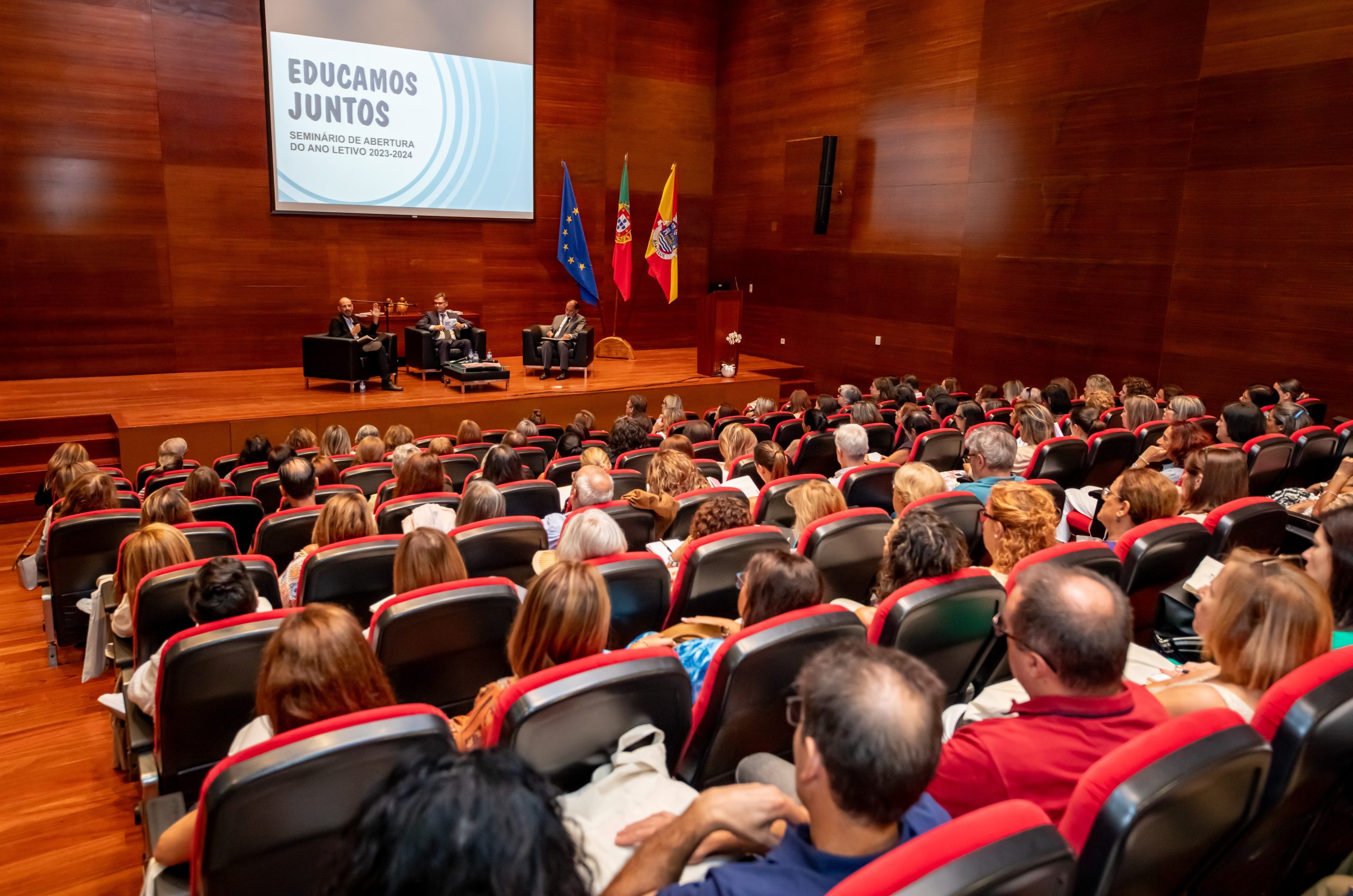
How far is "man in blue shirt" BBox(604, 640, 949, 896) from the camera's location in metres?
1.12

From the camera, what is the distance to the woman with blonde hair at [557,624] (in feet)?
5.86

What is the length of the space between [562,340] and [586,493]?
20.5 ft

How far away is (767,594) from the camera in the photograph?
1.98 m

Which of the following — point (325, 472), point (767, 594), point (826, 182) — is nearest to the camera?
point (767, 594)

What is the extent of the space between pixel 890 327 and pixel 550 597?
29.4ft

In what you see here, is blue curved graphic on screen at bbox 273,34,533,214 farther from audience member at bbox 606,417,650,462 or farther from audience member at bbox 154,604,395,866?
audience member at bbox 154,604,395,866

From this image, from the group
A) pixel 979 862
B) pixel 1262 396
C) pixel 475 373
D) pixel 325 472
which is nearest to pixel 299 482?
pixel 325 472

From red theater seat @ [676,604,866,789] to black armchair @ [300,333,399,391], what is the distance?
24.1 ft

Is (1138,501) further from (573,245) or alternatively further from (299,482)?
(573,245)

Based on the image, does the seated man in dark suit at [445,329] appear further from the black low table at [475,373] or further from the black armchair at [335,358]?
the black armchair at [335,358]

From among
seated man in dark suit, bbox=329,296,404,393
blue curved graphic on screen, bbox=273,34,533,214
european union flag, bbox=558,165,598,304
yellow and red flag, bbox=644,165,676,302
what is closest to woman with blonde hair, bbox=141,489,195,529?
seated man in dark suit, bbox=329,296,404,393

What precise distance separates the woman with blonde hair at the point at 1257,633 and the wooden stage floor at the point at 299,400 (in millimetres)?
7099

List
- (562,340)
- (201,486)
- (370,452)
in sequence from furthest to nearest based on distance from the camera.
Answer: (562,340), (370,452), (201,486)

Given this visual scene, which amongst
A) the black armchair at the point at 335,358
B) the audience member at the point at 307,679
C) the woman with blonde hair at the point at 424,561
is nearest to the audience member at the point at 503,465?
the woman with blonde hair at the point at 424,561
